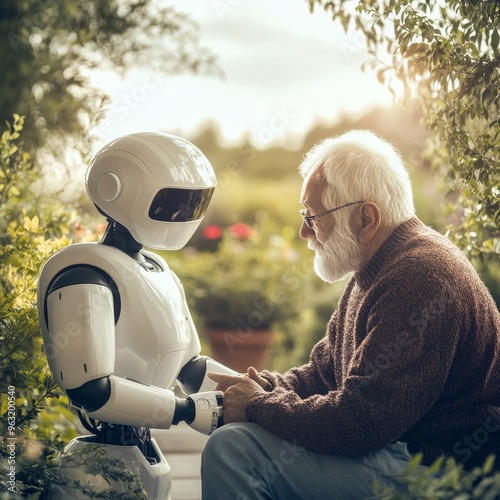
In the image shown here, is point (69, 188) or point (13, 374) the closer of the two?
point (13, 374)

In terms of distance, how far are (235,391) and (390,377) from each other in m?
0.45

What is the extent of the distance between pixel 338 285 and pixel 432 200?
2.76 meters

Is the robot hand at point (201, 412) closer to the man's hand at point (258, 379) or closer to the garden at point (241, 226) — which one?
the man's hand at point (258, 379)

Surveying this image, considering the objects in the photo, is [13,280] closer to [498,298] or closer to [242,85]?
[498,298]

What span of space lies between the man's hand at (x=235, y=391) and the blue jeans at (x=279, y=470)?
0.07 metres

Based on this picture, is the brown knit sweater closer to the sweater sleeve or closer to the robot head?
Answer: the sweater sleeve

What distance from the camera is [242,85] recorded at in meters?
11.1

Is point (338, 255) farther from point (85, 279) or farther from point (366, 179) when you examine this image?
point (85, 279)

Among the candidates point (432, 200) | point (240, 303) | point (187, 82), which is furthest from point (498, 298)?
point (187, 82)

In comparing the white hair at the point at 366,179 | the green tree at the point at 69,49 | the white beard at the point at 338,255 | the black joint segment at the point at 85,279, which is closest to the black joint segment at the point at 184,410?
the black joint segment at the point at 85,279

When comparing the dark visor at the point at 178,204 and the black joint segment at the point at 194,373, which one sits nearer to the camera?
the dark visor at the point at 178,204

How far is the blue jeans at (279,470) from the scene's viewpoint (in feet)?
6.55

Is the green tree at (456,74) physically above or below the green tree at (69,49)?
above

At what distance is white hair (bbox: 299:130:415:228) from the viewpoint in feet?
7.38
